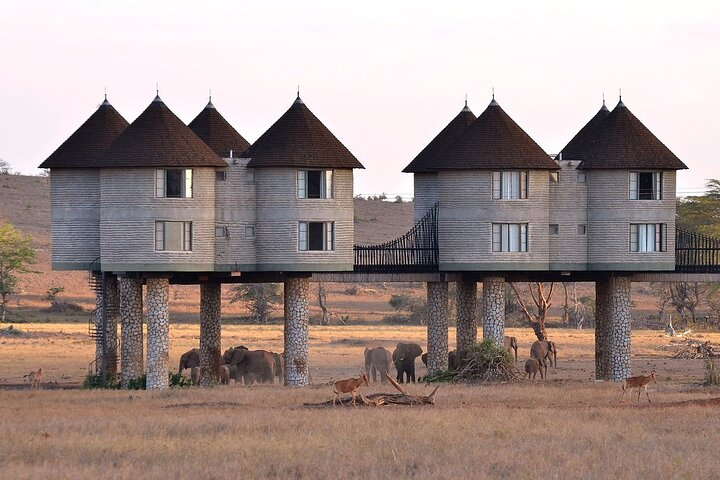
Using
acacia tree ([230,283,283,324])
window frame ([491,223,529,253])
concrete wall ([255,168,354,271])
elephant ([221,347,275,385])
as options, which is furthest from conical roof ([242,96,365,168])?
acacia tree ([230,283,283,324])

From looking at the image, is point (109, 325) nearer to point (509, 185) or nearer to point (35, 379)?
point (35, 379)

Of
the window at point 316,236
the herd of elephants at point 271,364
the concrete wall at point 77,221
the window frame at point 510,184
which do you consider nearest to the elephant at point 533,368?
the herd of elephants at point 271,364

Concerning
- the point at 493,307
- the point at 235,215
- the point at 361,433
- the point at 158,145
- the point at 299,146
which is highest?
the point at 299,146

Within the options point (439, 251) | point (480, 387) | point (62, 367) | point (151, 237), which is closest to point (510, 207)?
point (439, 251)

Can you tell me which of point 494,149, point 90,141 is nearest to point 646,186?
point 494,149

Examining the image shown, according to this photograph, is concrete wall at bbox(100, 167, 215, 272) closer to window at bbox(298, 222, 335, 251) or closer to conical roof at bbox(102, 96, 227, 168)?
conical roof at bbox(102, 96, 227, 168)

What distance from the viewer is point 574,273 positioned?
61.8 metres

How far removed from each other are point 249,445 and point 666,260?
28.7 metres

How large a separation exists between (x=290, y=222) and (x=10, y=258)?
54.4 m

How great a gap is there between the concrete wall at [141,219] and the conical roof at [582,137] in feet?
49.2

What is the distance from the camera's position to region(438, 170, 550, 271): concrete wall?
57000mm

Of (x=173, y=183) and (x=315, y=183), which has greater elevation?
(x=315, y=183)

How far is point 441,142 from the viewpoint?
207 feet

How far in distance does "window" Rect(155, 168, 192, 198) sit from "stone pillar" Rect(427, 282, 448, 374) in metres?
11.7
